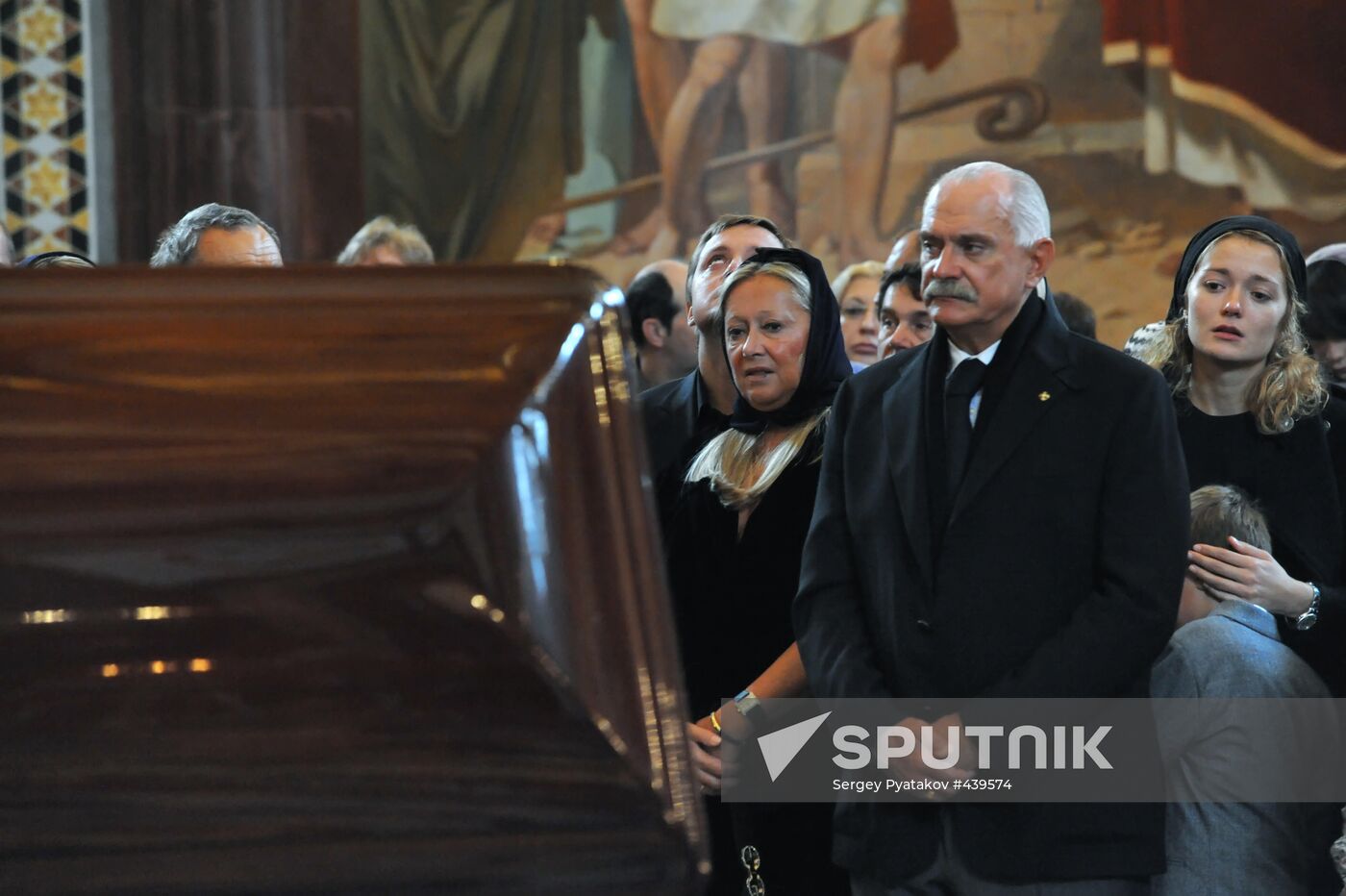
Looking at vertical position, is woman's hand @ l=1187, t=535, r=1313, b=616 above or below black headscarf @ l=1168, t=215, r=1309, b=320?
below

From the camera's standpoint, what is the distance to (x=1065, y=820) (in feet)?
8.18

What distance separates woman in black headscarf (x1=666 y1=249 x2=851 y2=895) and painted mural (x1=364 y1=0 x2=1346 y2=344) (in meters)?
5.67

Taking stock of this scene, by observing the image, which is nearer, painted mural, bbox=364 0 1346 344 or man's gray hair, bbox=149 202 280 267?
man's gray hair, bbox=149 202 280 267

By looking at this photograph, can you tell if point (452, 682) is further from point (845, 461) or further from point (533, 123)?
point (533, 123)

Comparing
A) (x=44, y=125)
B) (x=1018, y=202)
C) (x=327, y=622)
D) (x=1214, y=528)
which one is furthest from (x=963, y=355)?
(x=44, y=125)

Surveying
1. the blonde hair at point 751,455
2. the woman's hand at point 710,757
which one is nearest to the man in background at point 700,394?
the blonde hair at point 751,455

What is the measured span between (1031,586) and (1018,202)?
27.0 inches

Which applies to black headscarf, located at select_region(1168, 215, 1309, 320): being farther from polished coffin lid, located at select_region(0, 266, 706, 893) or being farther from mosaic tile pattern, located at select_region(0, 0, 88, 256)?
mosaic tile pattern, located at select_region(0, 0, 88, 256)

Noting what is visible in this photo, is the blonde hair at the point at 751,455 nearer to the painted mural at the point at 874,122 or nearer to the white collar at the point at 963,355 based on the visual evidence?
the white collar at the point at 963,355

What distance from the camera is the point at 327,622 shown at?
400 mm

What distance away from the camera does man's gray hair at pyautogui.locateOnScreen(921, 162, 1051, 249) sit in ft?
8.97

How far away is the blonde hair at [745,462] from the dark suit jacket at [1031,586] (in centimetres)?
48

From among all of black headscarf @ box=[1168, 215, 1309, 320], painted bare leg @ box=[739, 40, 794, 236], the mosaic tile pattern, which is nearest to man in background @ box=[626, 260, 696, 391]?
black headscarf @ box=[1168, 215, 1309, 320]

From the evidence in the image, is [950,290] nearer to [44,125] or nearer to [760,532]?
[760,532]
